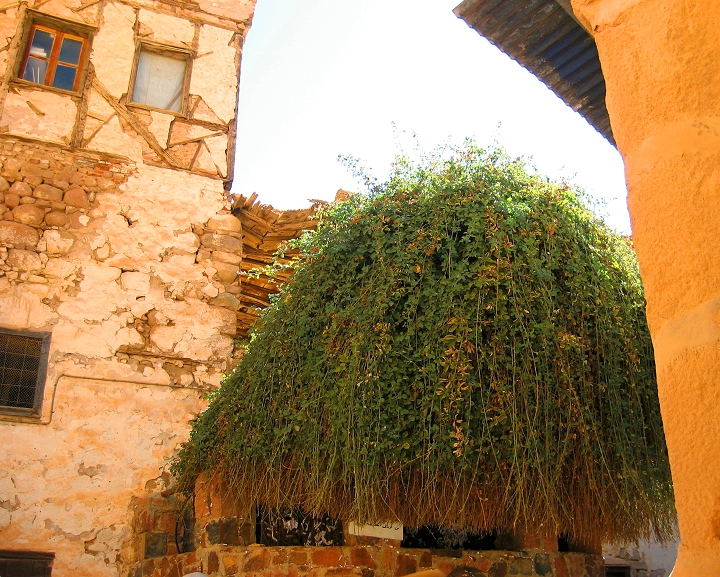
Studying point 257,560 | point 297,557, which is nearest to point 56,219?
point 257,560

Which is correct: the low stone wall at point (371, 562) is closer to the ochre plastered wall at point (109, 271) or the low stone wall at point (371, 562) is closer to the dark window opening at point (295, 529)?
the dark window opening at point (295, 529)

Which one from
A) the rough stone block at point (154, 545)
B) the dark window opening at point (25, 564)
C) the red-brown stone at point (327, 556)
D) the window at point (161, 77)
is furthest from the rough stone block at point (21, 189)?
the red-brown stone at point (327, 556)

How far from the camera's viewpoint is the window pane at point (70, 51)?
802cm

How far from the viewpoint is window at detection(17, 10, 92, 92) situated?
7.84m

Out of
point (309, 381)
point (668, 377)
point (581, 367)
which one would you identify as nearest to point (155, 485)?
point (309, 381)

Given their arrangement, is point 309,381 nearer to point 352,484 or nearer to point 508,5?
point 352,484

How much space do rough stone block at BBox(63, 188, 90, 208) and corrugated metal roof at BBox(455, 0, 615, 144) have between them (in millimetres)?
5650

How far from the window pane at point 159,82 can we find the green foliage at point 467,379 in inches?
162

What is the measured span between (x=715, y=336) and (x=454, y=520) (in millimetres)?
3274

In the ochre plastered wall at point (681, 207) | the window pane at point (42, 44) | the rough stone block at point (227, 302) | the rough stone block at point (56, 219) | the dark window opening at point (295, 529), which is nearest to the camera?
the ochre plastered wall at point (681, 207)

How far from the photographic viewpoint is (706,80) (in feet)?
4.67

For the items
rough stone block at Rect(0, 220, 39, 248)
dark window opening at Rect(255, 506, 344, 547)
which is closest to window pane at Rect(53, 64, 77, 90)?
rough stone block at Rect(0, 220, 39, 248)

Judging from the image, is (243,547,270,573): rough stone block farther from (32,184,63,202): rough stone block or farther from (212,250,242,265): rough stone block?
(32,184,63,202): rough stone block

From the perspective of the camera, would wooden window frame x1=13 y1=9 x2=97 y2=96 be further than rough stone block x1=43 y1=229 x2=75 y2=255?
Yes
